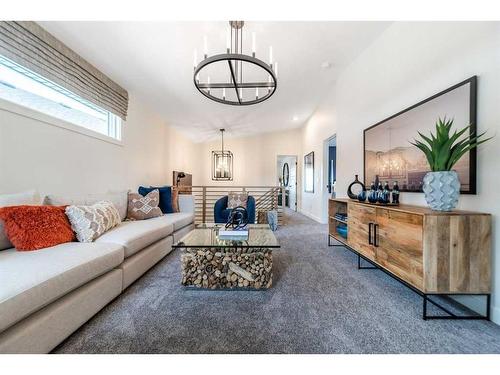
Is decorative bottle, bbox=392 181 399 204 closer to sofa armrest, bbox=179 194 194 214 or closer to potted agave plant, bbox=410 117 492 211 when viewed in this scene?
potted agave plant, bbox=410 117 492 211

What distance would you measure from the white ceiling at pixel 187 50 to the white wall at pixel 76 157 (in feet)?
2.26

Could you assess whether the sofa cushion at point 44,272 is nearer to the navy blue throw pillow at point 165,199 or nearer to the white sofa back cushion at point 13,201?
the white sofa back cushion at point 13,201

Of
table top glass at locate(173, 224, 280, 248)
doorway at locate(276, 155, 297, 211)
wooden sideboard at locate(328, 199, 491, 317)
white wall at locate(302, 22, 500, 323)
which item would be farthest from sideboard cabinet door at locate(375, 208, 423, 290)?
doorway at locate(276, 155, 297, 211)

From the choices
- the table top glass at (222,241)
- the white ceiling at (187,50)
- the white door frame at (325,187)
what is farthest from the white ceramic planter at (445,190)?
the white door frame at (325,187)

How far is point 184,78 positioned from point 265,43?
1.29 meters

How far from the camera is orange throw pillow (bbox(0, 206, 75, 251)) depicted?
1.40 m

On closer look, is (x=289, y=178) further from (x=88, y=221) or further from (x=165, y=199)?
(x=88, y=221)

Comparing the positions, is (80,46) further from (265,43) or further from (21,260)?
(21,260)

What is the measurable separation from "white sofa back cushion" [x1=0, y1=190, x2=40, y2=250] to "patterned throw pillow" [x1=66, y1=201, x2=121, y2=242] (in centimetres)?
26

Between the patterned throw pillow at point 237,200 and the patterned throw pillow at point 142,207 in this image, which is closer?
the patterned throw pillow at point 142,207

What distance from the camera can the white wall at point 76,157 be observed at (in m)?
1.81

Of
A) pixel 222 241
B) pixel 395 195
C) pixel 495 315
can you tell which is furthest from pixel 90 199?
pixel 495 315
